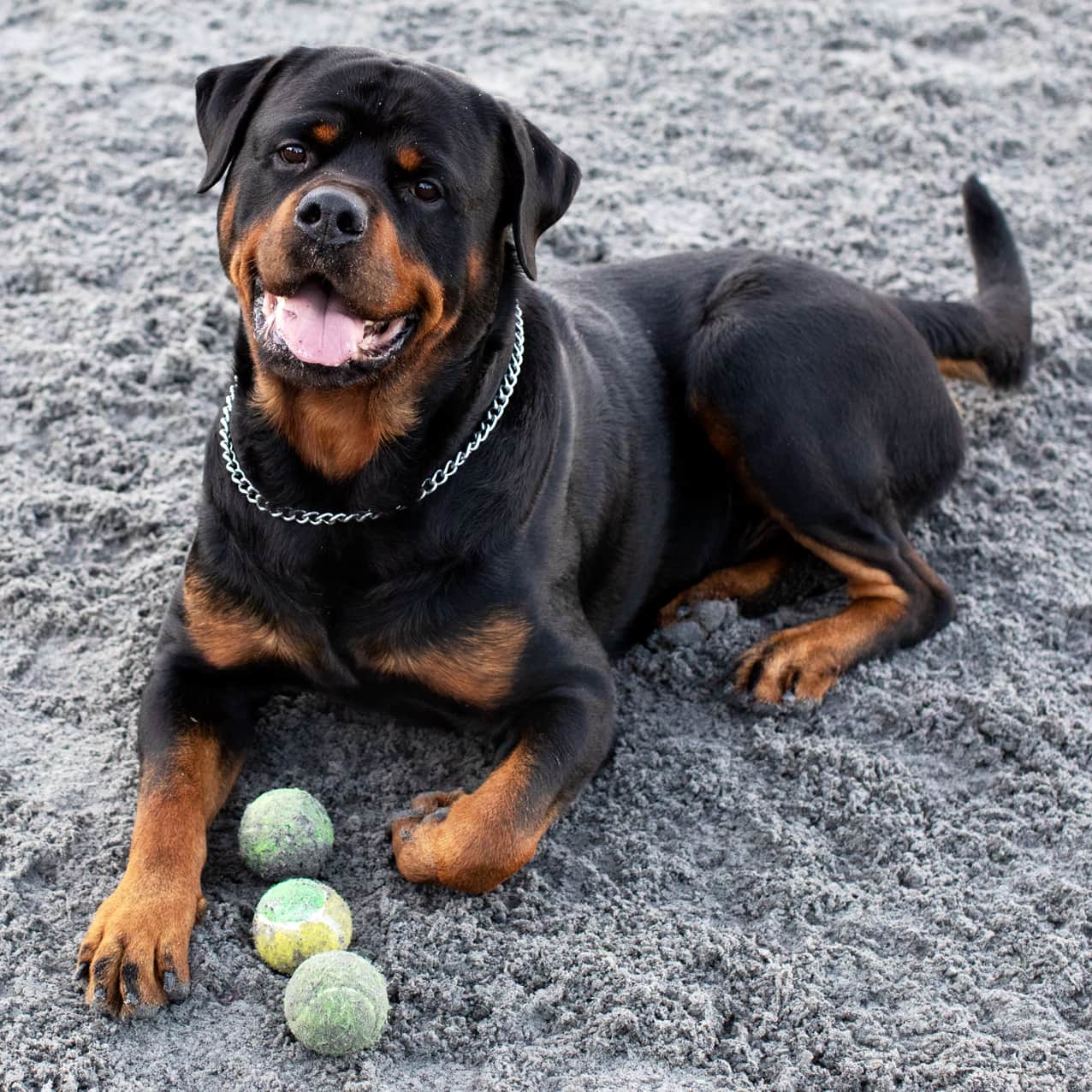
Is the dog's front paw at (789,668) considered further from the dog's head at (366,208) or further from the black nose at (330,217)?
the black nose at (330,217)

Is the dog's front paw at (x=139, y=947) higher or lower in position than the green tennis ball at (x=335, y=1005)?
lower

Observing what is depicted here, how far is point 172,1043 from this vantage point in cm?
259

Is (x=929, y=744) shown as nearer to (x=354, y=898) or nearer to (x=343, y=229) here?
(x=354, y=898)

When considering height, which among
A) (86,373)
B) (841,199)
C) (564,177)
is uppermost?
(564,177)

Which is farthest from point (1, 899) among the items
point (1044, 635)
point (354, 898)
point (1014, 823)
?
point (1044, 635)

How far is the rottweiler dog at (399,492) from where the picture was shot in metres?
2.87

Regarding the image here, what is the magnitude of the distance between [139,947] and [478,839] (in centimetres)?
65

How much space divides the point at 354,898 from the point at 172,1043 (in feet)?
1.60

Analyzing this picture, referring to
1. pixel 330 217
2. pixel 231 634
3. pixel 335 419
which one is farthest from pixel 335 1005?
pixel 330 217

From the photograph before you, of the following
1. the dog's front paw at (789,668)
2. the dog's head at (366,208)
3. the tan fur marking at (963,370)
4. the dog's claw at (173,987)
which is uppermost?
the dog's head at (366,208)

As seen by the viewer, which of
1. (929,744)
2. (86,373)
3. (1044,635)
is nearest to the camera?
(929,744)

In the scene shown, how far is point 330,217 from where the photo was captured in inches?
108

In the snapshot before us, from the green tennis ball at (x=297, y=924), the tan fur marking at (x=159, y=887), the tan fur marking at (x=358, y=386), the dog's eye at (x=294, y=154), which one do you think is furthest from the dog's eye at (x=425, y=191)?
the green tennis ball at (x=297, y=924)

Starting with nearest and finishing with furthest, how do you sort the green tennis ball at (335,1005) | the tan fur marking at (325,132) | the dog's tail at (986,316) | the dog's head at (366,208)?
the green tennis ball at (335,1005) → the dog's head at (366,208) → the tan fur marking at (325,132) → the dog's tail at (986,316)
